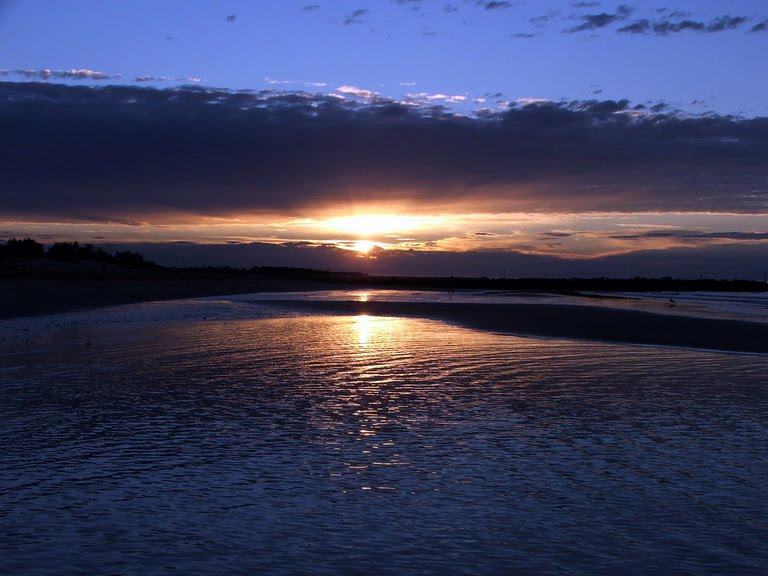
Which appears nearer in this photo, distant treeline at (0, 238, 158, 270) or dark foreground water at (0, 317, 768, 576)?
dark foreground water at (0, 317, 768, 576)

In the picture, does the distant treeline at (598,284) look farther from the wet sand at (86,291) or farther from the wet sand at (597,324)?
the wet sand at (597,324)

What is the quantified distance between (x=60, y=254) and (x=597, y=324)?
5795cm

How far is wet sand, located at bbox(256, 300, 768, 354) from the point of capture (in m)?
22.8

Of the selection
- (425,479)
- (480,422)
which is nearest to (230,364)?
(480,422)

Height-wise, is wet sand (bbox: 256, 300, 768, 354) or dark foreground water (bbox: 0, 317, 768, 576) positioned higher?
wet sand (bbox: 256, 300, 768, 354)

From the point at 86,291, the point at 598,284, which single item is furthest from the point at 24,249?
the point at 598,284

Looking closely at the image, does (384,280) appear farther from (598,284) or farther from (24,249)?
(24,249)

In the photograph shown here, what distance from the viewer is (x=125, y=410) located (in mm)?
10859

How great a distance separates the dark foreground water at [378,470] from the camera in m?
5.75

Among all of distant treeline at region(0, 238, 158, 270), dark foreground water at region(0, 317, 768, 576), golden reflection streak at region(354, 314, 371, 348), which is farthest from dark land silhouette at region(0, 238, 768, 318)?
dark foreground water at region(0, 317, 768, 576)

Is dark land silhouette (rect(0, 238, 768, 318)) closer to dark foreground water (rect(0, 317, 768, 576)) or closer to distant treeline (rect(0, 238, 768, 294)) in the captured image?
distant treeline (rect(0, 238, 768, 294))

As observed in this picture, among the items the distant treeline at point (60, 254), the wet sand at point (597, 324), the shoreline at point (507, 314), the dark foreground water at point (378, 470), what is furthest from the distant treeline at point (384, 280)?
the dark foreground water at point (378, 470)

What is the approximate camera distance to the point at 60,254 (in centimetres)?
6969

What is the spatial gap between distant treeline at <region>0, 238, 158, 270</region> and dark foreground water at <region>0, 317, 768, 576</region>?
177 ft
